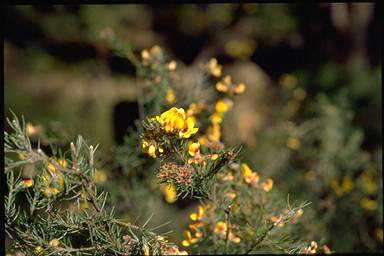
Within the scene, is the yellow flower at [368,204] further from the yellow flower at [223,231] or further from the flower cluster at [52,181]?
the flower cluster at [52,181]

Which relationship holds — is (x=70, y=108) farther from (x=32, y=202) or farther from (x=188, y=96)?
(x=32, y=202)

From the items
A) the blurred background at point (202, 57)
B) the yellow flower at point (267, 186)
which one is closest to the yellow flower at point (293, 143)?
the blurred background at point (202, 57)

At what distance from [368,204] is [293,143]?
1.68 feet

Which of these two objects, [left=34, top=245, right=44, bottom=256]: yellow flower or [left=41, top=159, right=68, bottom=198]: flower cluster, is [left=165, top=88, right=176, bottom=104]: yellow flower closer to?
[left=41, top=159, right=68, bottom=198]: flower cluster

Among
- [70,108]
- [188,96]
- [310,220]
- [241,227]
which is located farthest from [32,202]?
[70,108]

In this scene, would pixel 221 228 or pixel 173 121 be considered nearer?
pixel 173 121

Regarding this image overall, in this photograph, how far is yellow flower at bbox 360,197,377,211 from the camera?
2.51 m

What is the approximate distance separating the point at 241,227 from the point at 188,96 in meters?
0.70

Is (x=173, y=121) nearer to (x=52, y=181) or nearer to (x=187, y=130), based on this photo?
(x=187, y=130)

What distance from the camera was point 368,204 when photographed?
2535 millimetres

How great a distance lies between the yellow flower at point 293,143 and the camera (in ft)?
9.15

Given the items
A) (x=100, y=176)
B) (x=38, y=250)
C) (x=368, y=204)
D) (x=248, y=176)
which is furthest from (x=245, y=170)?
(x=368, y=204)

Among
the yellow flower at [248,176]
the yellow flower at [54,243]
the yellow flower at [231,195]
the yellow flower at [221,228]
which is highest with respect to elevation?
the yellow flower at [248,176]

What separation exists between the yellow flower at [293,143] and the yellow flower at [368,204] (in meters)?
0.46
